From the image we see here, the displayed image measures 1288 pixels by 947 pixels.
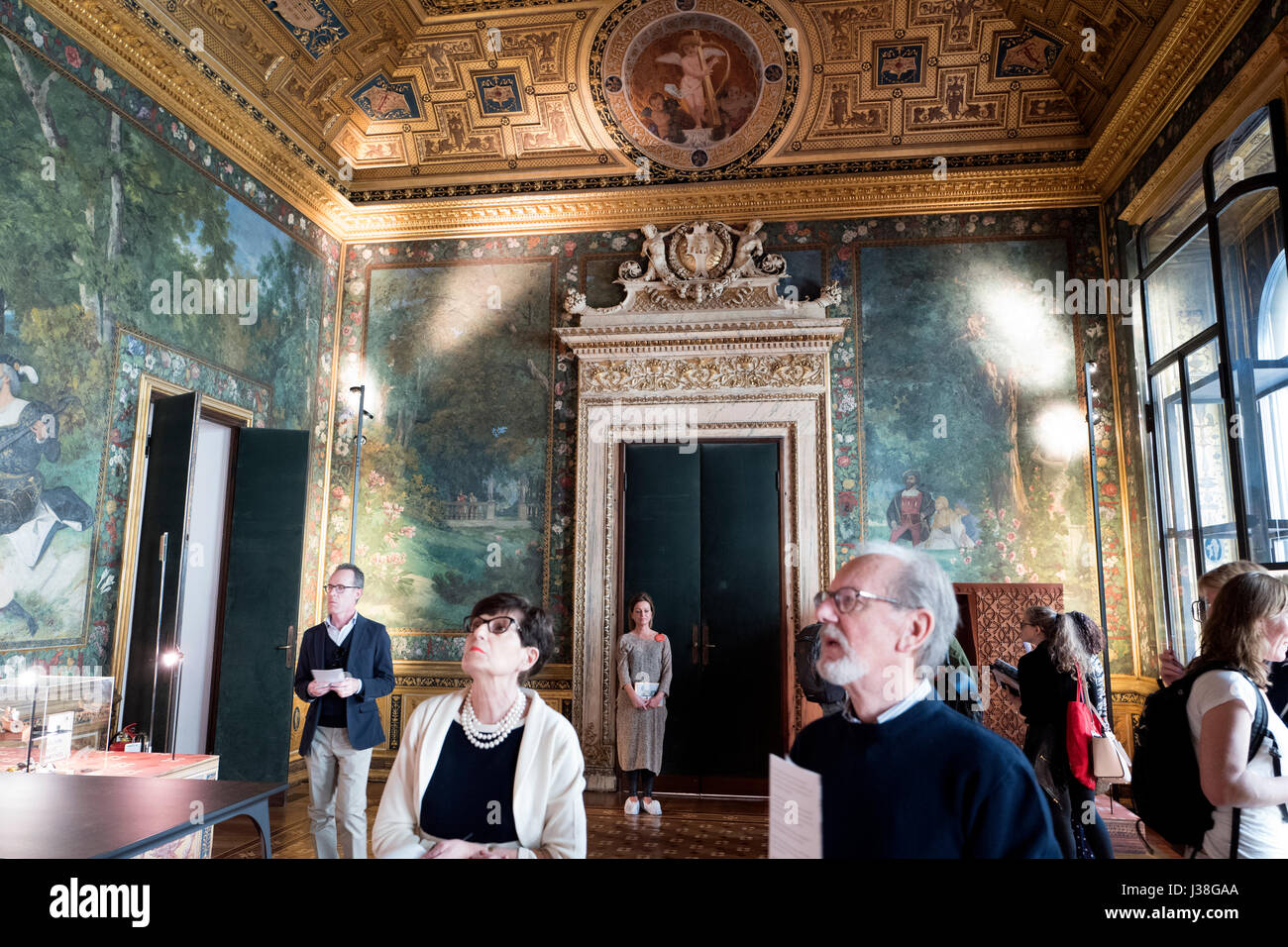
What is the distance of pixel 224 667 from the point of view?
676cm

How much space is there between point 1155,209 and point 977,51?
7.69ft

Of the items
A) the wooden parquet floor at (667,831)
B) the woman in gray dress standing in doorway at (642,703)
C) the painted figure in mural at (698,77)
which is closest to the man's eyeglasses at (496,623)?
the wooden parquet floor at (667,831)

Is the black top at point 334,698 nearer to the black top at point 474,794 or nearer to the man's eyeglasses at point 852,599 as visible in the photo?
Answer: the black top at point 474,794

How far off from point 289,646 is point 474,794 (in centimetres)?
519

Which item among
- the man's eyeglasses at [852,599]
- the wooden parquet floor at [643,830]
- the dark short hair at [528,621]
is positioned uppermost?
the man's eyeglasses at [852,599]

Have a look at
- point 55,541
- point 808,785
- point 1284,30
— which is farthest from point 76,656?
point 1284,30

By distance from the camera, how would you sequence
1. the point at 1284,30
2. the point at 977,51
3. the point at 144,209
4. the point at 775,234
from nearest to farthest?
the point at 1284,30
the point at 144,209
the point at 977,51
the point at 775,234

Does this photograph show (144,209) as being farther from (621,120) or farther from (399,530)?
(621,120)

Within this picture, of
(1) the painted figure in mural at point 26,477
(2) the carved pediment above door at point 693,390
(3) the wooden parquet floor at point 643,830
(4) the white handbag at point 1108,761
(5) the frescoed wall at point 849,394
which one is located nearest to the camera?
(4) the white handbag at point 1108,761

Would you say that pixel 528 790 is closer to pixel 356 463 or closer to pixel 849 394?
pixel 849 394

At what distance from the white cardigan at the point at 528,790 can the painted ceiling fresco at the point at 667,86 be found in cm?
686

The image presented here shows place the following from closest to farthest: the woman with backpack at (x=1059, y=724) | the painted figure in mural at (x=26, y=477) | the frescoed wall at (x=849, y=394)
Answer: the woman with backpack at (x=1059, y=724) → the painted figure in mural at (x=26, y=477) → the frescoed wall at (x=849, y=394)

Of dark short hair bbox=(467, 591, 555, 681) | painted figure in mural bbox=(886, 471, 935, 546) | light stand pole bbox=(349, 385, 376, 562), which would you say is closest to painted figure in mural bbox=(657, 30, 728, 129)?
painted figure in mural bbox=(886, 471, 935, 546)

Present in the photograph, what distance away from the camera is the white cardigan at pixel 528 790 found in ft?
7.54
